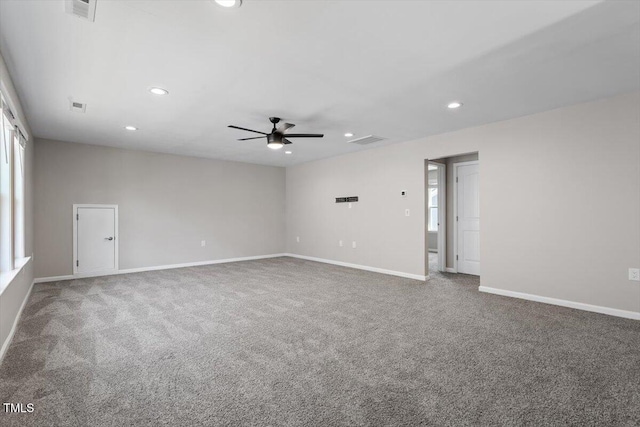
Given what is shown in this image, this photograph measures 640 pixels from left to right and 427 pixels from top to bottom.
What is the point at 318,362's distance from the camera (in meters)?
2.63

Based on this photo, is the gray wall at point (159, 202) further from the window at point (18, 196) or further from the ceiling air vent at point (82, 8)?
the ceiling air vent at point (82, 8)

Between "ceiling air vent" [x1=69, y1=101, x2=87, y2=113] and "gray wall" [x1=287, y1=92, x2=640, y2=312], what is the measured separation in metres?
5.08

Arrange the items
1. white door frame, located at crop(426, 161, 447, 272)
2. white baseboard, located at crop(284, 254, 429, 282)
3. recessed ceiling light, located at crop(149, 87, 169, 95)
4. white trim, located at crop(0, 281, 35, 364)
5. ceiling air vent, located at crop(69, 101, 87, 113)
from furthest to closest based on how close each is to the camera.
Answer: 1. white door frame, located at crop(426, 161, 447, 272)
2. white baseboard, located at crop(284, 254, 429, 282)
3. ceiling air vent, located at crop(69, 101, 87, 113)
4. recessed ceiling light, located at crop(149, 87, 169, 95)
5. white trim, located at crop(0, 281, 35, 364)

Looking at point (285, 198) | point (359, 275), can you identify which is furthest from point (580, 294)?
point (285, 198)

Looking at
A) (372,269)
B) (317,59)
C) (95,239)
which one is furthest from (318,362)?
(95,239)

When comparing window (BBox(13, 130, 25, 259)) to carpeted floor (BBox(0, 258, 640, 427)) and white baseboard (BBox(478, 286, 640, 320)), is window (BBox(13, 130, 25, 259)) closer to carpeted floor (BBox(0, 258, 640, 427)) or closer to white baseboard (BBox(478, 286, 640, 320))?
carpeted floor (BBox(0, 258, 640, 427))

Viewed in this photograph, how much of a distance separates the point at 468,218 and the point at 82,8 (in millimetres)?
6459

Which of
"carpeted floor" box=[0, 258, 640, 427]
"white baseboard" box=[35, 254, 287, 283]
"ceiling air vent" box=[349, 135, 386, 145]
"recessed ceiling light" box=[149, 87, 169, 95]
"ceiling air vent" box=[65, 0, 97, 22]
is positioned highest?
"ceiling air vent" box=[65, 0, 97, 22]

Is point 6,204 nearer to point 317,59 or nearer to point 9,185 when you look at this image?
point 9,185

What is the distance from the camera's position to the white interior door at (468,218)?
6.27m

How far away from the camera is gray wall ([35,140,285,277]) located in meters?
5.86

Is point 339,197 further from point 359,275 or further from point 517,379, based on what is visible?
point 517,379

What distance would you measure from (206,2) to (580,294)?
204 inches

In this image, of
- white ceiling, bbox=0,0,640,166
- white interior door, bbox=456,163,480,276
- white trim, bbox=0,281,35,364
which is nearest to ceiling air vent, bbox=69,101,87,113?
white ceiling, bbox=0,0,640,166
